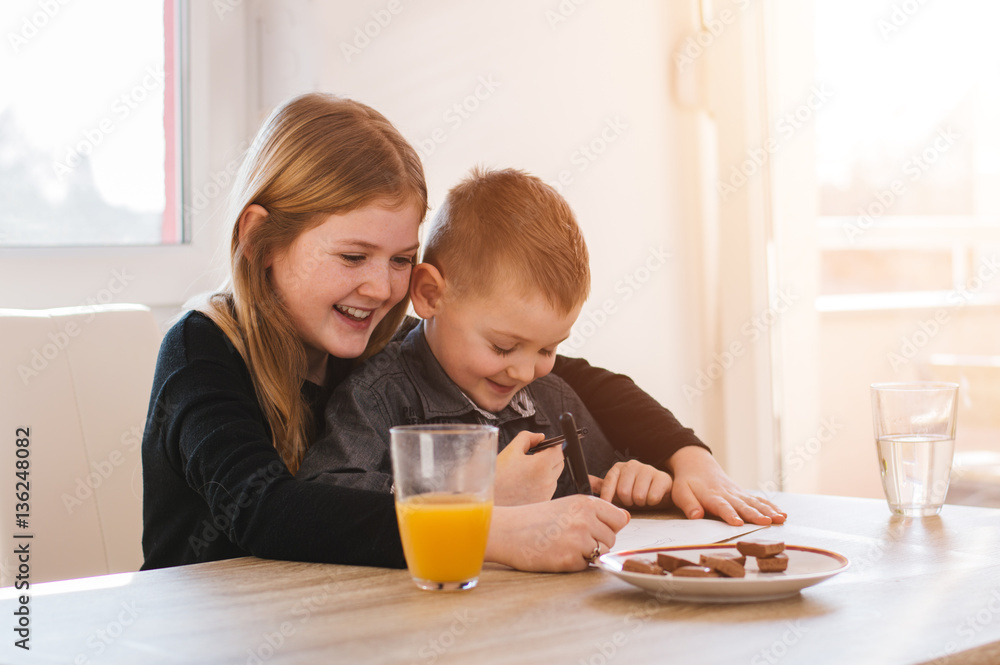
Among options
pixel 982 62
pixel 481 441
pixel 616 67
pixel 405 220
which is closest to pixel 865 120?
pixel 982 62

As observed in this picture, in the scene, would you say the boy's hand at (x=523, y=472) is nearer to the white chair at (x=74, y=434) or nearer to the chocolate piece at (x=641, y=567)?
the chocolate piece at (x=641, y=567)

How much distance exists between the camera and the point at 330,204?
1.13m

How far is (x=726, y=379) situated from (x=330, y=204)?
77.2 inches

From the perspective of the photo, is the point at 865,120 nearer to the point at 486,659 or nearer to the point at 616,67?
the point at 616,67

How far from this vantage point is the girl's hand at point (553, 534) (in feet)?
2.49

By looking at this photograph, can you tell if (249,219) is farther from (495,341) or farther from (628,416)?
(628,416)

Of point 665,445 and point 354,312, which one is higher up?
point 354,312

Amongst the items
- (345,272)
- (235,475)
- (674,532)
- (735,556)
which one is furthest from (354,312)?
(735,556)

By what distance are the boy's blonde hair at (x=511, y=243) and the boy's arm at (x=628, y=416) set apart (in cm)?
24

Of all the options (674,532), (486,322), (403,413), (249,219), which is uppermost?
(249,219)

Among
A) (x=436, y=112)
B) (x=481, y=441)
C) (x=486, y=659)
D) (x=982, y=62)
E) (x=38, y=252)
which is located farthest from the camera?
(x=982, y=62)

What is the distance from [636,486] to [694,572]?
1.44ft

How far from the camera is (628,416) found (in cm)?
133

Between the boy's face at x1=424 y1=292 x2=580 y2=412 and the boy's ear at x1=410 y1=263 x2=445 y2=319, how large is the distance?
2cm
